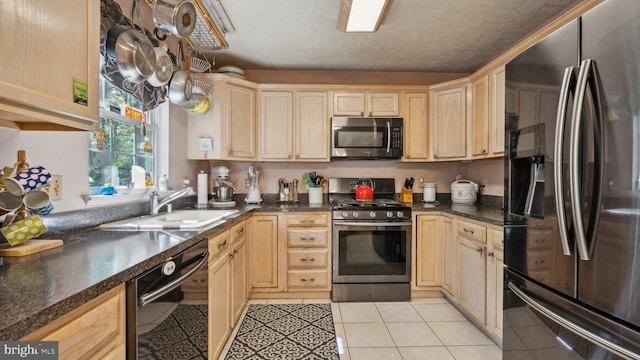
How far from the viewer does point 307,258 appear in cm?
266

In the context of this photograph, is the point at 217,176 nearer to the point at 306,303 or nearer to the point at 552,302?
the point at 306,303

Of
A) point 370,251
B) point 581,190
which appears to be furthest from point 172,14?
point 370,251

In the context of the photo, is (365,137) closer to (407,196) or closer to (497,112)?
(407,196)

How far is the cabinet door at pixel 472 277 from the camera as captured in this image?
6.71 feet

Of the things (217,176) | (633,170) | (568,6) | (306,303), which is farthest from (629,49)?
(217,176)

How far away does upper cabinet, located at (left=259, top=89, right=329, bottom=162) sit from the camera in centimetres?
299

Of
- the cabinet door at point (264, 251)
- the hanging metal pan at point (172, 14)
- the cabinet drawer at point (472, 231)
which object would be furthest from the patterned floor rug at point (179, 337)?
the cabinet drawer at point (472, 231)

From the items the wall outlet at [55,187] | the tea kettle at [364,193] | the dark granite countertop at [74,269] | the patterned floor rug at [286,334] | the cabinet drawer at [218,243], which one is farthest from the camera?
the tea kettle at [364,193]

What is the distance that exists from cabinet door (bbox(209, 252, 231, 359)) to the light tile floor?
0.17 m

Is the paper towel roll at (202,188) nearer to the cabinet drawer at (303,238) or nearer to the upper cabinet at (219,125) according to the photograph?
the upper cabinet at (219,125)

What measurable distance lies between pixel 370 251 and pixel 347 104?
1.58 m

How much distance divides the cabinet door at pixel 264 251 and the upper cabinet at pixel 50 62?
1.71 m

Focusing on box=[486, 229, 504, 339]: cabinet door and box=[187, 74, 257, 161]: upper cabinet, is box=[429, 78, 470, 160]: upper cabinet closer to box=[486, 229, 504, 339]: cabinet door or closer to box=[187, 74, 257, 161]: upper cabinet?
box=[486, 229, 504, 339]: cabinet door

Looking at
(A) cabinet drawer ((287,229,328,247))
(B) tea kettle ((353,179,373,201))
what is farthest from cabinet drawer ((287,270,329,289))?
(B) tea kettle ((353,179,373,201))
